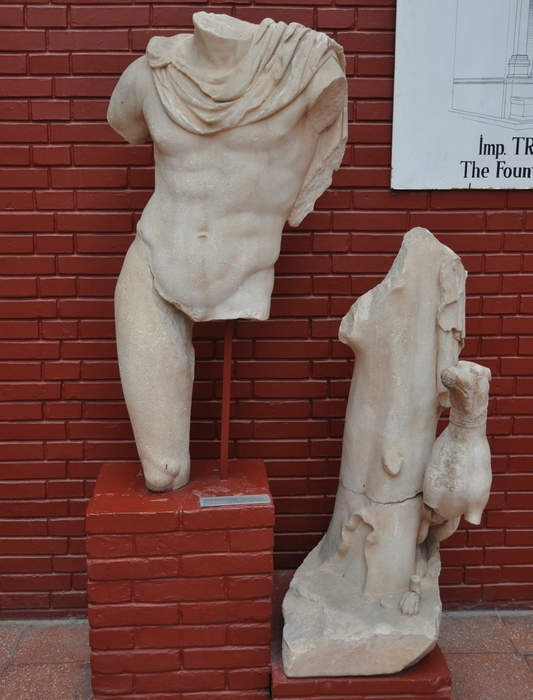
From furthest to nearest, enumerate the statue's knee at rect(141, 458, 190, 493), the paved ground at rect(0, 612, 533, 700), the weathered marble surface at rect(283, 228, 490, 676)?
the paved ground at rect(0, 612, 533, 700) → the statue's knee at rect(141, 458, 190, 493) → the weathered marble surface at rect(283, 228, 490, 676)

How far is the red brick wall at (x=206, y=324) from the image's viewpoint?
2.95 metres

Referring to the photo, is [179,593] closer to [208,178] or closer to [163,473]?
[163,473]

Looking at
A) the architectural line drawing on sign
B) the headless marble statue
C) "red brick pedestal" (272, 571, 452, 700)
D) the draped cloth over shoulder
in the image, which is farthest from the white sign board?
"red brick pedestal" (272, 571, 452, 700)

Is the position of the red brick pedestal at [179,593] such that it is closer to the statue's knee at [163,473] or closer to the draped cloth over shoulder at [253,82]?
the statue's knee at [163,473]

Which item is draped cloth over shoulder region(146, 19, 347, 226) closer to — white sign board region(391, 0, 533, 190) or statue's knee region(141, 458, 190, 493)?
white sign board region(391, 0, 533, 190)

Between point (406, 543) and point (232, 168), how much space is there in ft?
4.34

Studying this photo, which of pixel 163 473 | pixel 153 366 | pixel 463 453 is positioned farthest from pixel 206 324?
pixel 463 453

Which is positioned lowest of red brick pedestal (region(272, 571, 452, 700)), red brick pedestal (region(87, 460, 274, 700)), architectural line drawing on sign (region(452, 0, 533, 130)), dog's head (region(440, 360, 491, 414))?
red brick pedestal (region(272, 571, 452, 700))

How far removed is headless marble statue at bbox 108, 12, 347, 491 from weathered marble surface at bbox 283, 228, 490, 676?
407mm

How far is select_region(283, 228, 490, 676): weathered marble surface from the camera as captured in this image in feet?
8.14

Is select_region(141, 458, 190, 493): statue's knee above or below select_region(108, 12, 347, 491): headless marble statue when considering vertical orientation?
below

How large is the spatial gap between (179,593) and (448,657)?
3.66ft

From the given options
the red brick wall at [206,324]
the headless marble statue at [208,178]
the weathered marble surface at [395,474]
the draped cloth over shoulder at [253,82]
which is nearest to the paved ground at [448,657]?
the red brick wall at [206,324]

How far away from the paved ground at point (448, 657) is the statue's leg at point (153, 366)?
2.81 feet
